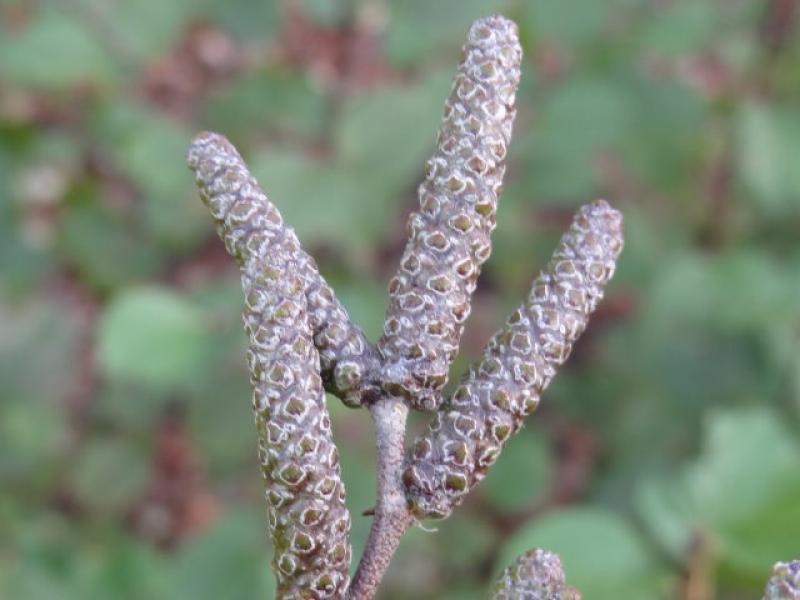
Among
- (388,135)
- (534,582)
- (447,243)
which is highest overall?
(388,135)

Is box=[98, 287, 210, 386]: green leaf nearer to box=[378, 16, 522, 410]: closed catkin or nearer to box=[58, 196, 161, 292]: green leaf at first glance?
box=[58, 196, 161, 292]: green leaf

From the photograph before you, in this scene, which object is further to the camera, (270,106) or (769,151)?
(270,106)

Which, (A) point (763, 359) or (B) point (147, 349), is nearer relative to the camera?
(B) point (147, 349)

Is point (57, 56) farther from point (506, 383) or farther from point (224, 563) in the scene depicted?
point (506, 383)

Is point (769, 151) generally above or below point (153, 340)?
above

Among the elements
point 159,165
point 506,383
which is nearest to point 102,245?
point 159,165

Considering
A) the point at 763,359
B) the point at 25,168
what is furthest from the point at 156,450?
the point at 763,359

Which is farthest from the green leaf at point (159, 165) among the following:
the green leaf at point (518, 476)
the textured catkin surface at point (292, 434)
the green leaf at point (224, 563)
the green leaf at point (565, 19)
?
the textured catkin surface at point (292, 434)

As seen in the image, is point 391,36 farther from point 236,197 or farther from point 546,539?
point 236,197
